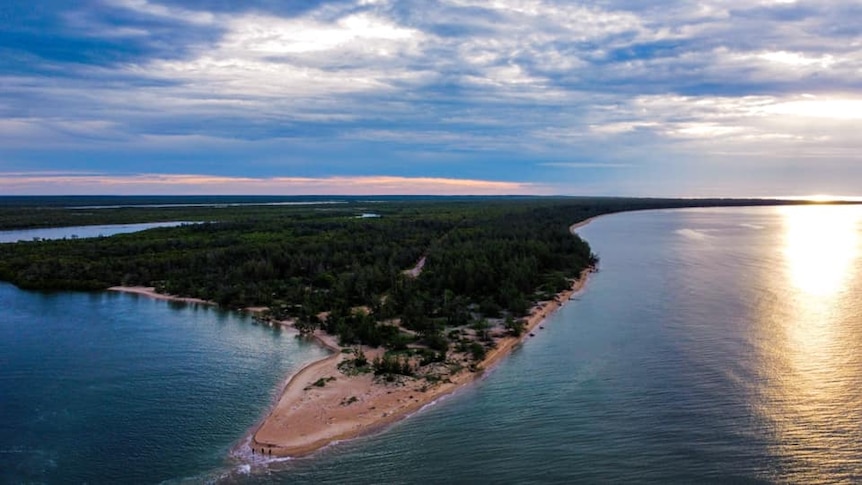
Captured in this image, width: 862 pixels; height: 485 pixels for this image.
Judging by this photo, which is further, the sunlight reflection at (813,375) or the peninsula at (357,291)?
the peninsula at (357,291)

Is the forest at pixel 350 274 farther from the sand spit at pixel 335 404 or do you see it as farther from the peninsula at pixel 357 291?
the sand spit at pixel 335 404

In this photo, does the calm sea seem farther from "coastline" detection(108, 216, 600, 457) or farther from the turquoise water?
the turquoise water

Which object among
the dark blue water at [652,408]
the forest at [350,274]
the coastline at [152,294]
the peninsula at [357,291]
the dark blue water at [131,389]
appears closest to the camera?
the dark blue water at [652,408]

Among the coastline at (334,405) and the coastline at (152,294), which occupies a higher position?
the coastline at (152,294)

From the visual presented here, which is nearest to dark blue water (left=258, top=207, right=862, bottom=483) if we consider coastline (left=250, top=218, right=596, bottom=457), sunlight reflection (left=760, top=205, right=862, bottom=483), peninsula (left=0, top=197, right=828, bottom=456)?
sunlight reflection (left=760, top=205, right=862, bottom=483)

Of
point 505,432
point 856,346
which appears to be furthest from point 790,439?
point 856,346

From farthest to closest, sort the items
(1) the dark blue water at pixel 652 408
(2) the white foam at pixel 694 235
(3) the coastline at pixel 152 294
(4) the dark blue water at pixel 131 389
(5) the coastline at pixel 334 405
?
Answer: (2) the white foam at pixel 694 235
(3) the coastline at pixel 152 294
(5) the coastline at pixel 334 405
(4) the dark blue water at pixel 131 389
(1) the dark blue water at pixel 652 408

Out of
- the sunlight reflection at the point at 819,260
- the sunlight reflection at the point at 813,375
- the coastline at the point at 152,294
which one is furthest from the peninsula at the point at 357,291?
Answer: the sunlight reflection at the point at 819,260
